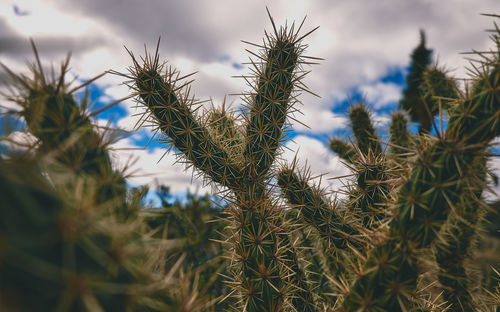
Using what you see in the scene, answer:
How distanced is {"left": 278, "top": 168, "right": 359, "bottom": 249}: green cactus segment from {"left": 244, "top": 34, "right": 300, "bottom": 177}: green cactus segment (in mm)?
229

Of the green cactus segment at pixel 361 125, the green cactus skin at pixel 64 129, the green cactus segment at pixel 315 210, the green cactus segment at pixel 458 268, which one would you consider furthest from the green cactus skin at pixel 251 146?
the green cactus segment at pixel 361 125

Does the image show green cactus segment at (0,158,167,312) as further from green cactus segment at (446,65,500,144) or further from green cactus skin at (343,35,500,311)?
green cactus segment at (446,65,500,144)

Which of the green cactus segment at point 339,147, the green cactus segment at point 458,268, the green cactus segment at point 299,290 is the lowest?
the green cactus segment at point 299,290

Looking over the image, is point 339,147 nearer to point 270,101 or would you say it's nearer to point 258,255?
point 270,101

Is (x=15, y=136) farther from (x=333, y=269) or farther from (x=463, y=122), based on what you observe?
(x=333, y=269)

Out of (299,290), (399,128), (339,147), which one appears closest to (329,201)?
(299,290)

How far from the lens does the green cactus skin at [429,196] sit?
3.92ft

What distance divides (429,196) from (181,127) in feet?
4.60

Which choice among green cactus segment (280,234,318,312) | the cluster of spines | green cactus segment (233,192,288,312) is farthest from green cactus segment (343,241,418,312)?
the cluster of spines

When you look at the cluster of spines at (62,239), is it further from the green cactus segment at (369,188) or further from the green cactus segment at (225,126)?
the green cactus segment at (369,188)

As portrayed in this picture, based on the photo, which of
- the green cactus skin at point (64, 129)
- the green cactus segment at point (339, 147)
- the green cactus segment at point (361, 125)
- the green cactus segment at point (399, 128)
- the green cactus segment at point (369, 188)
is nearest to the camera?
the green cactus skin at point (64, 129)

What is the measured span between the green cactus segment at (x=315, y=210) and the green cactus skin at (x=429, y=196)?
2.35 feet

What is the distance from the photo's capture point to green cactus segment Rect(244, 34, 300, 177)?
1883 mm

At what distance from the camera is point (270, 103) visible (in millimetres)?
1909
